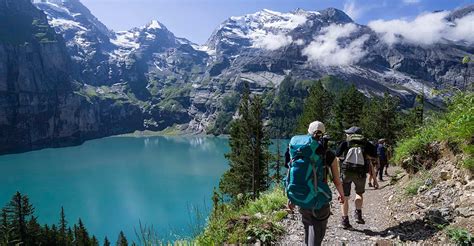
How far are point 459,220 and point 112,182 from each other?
135948 mm

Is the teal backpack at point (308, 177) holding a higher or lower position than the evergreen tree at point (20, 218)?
higher

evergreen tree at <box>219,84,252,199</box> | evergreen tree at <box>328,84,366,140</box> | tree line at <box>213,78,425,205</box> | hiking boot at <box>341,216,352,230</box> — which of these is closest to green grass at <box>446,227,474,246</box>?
hiking boot at <box>341,216,352,230</box>

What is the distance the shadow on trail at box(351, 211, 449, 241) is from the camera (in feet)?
24.8

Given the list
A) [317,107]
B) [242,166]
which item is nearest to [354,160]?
[242,166]

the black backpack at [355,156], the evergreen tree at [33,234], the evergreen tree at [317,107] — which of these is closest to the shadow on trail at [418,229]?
the black backpack at [355,156]

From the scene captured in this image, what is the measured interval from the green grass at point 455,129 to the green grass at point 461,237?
207 centimetres

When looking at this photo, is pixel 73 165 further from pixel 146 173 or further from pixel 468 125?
pixel 468 125

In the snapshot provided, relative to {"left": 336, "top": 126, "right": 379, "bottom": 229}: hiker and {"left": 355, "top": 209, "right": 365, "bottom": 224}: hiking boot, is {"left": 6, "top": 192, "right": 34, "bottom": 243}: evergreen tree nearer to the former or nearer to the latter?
{"left": 355, "top": 209, "right": 365, "bottom": 224}: hiking boot

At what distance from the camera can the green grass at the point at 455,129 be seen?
8273 mm

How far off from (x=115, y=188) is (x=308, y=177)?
125 metres

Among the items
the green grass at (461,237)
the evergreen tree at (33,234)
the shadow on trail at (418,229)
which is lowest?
the evergreen tree at (33,234)

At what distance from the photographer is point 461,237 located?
6277 mm

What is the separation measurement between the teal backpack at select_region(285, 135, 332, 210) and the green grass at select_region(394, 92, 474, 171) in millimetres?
3901

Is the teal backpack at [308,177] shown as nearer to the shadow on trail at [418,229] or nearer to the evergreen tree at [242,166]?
the shadow on trail at [418,229]
